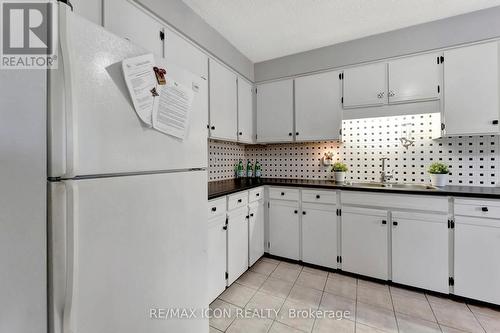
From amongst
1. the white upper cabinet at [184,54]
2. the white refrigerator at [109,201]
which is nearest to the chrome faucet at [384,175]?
the white upper cabinet at [184,54]

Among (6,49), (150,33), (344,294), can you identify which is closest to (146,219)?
(6,49)

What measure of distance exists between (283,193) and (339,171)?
71 cm

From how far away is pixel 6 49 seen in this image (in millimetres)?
639

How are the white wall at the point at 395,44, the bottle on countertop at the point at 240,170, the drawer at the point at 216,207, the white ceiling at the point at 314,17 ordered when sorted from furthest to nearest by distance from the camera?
the bottle on countertop at the point at 240,170 → the white wall at the point at 395,44 → the white ceiling at the point at 314,17 → the drawer at the point at 216,207

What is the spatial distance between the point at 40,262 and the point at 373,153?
2.95 metres

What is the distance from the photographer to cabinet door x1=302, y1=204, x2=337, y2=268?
7.89ft

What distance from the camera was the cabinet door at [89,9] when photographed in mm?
1187

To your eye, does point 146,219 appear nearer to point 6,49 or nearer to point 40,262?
point 40,262

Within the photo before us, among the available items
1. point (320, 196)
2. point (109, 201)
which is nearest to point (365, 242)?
point (320, 196)

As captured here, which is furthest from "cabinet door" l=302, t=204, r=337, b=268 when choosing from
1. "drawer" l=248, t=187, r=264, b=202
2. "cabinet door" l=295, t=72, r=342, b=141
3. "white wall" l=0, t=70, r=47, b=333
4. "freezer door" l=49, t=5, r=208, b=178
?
"white wall" l=0, t=70, r=47, b=333

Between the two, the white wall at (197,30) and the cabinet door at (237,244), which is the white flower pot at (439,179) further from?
the white wall at (197,30)

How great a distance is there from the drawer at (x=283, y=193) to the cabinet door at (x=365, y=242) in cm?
54

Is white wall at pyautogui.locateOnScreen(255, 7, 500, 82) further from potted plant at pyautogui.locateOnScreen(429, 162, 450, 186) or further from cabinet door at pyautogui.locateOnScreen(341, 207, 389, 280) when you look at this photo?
cabinet door at pyautogui.locateOnScreen(341, 207, 389, 280)

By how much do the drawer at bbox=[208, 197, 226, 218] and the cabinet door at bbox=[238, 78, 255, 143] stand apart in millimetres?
1036
